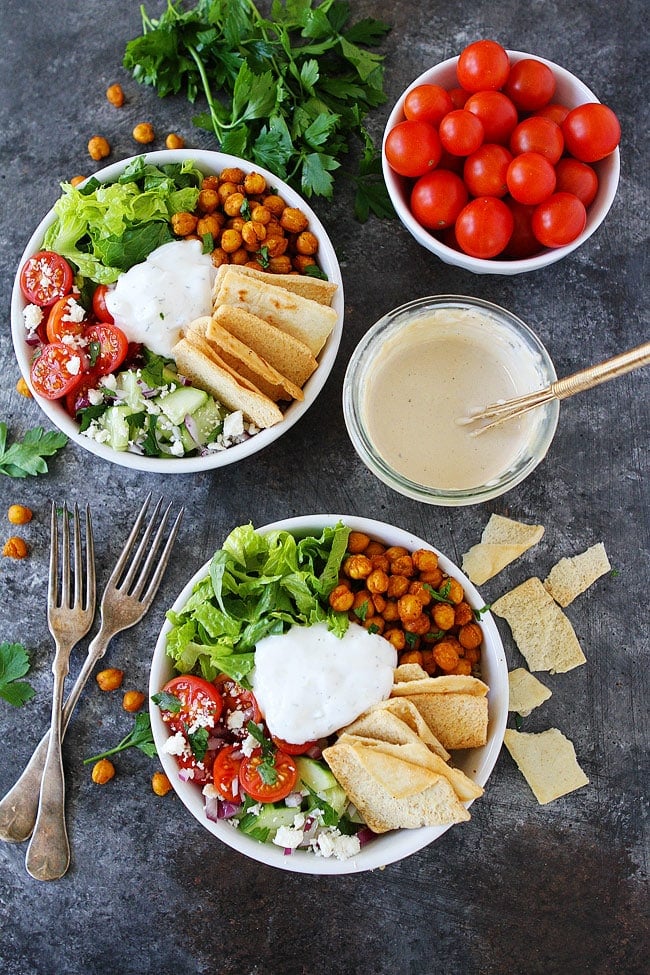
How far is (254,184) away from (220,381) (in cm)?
63

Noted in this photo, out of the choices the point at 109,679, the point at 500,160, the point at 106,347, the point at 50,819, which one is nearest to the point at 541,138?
the point at 500,160

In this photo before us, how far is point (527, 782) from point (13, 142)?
2.66m

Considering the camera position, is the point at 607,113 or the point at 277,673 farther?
the point at 607,113

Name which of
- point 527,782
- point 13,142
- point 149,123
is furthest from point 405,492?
point 13,142

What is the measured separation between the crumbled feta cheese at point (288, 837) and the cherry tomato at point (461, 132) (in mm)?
1912

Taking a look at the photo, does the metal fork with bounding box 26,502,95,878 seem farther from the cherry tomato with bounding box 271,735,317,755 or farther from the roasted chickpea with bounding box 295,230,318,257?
the roasted chickpea with bounding box 295,230,318,257

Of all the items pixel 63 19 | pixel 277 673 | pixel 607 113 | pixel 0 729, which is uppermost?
pixel 63 19

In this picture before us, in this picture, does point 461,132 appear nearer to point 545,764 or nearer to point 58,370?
point 58,370

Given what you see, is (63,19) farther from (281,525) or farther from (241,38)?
(281,525)

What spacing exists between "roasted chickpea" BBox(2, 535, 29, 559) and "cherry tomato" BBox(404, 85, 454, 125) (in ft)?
5.75

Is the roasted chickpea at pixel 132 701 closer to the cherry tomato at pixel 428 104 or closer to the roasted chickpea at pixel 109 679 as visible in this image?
the roasted chickpea at pixel 109 679

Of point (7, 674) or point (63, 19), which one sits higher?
point (63, 19)

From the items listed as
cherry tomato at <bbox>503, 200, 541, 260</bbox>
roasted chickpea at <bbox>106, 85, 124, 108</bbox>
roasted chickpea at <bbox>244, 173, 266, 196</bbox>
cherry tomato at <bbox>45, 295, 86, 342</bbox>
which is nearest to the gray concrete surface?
roasted chickpea at <bbox>106, 85, 124, 108</bbox>

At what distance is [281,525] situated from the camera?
2.45m
